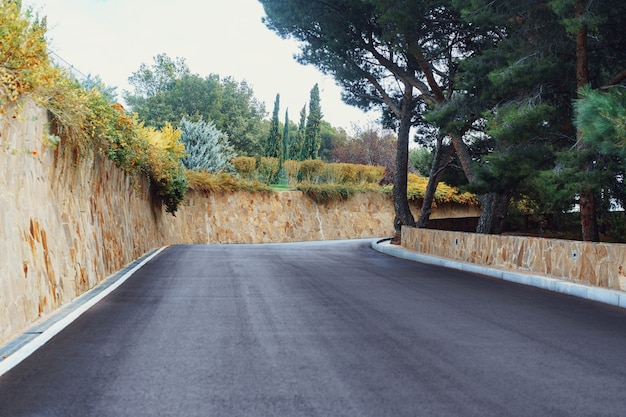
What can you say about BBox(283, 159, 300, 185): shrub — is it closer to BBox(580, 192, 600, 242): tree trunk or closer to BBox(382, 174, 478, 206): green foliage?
BBox(382, 174, 478, 206): green foliage

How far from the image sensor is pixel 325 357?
630 centimetres

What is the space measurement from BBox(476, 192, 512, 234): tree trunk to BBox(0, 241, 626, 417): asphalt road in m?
10.4

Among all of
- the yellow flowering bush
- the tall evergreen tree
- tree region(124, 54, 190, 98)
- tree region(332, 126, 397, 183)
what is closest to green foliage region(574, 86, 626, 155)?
the yellow flowering bush

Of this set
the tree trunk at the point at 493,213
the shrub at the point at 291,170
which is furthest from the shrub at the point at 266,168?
the tree trunk at the point at 493,213

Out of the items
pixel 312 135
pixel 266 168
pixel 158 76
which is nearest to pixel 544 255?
pixel 266 168

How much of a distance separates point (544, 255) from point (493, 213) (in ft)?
24.4

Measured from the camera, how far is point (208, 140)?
39531 millimetres

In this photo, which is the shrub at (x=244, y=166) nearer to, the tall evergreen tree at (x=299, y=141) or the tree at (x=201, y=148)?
the tree at (x=201, y=148)

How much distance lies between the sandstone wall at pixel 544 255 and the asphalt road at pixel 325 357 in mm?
1350

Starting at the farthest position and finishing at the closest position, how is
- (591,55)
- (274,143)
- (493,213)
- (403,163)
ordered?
(274,143) → (403,163) → (493,213) → (591,55)

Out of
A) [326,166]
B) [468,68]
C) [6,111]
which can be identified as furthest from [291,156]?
[6,111]

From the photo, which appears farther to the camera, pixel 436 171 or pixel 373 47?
pixel 436 171

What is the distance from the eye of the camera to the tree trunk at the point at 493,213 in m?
22.0

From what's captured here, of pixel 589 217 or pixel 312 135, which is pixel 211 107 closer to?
pixel 312 135
